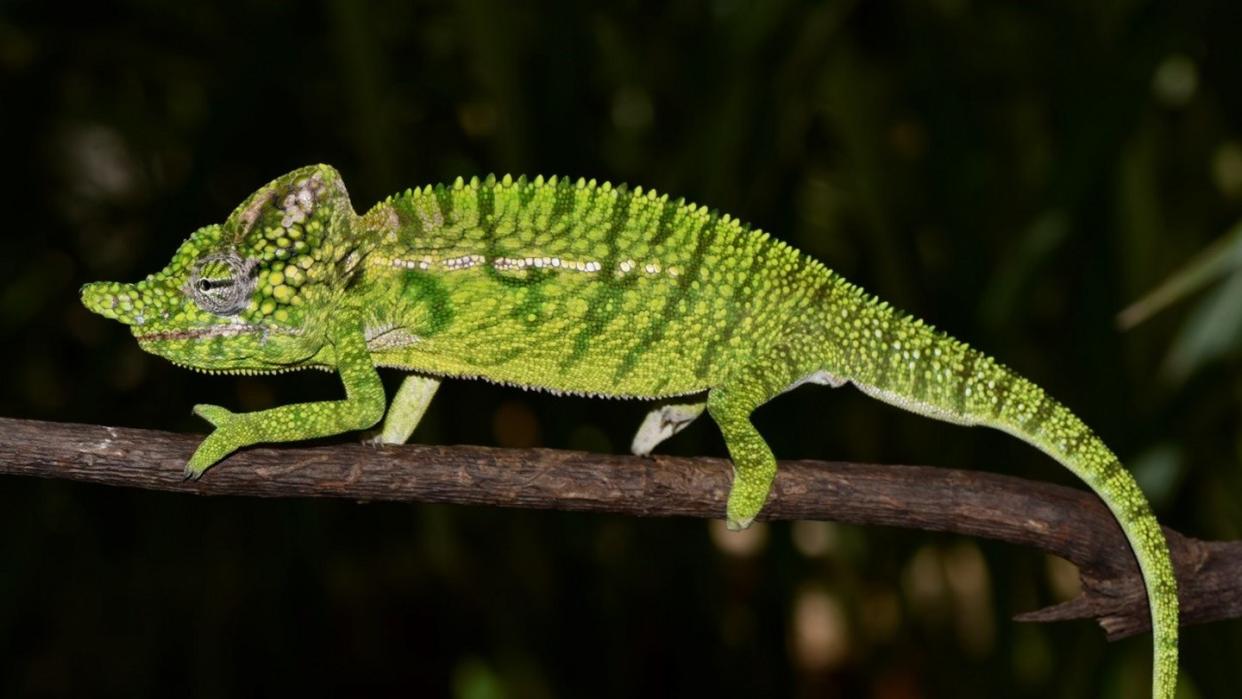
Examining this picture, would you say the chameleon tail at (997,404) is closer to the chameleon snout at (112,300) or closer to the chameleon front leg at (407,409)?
the chameleon front leg at (407,409)

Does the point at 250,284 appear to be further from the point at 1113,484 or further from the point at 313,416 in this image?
the point at 1113,484

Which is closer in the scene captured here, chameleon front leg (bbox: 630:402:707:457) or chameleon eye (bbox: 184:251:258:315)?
chameleon eye (bbox: 184:251:258:315)

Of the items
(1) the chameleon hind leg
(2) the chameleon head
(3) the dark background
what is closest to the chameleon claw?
(2) the chameleon head

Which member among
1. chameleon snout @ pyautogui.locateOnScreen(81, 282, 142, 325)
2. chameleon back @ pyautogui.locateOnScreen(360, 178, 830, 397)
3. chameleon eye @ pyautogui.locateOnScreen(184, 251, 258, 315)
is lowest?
chameleon snout @ pyautogui.locateOnScreen(81, 282, 142, 325)

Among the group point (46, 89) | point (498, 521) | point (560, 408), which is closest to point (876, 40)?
point (560, 408)

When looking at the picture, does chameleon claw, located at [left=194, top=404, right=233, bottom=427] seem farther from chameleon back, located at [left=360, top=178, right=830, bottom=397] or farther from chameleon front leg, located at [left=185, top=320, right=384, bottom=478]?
chameleon back, located at [left=360, top=178, right=830, bottom=397]

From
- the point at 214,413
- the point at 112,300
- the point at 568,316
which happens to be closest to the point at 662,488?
the point at 568,316
